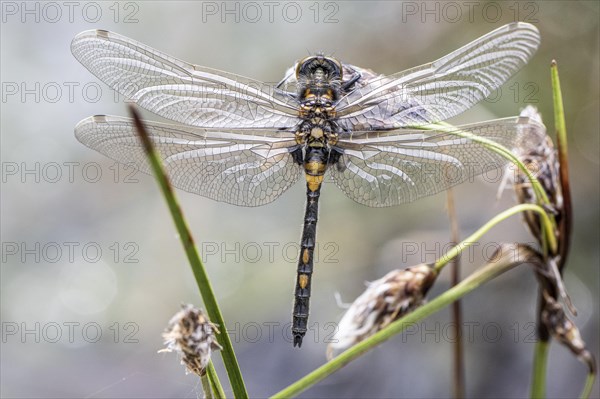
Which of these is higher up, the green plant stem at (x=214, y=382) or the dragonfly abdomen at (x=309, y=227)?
the dragonfly abdomen at (x=309, y=227)

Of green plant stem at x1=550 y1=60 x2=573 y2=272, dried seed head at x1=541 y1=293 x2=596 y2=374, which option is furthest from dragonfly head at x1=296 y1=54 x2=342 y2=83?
dried seed head at x1=541 y1=293 x2=596 y2=374

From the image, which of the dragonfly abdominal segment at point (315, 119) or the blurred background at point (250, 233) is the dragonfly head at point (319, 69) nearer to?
the dragonfly abdominal segment at point (315, 119)

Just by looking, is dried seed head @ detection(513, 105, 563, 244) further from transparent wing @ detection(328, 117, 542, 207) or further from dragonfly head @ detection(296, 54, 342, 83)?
dragonfly head @ detection(296, 54, 342, 83)

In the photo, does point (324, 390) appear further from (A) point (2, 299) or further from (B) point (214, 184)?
(A) point (2, 299)

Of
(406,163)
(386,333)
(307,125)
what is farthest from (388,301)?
(307,125)

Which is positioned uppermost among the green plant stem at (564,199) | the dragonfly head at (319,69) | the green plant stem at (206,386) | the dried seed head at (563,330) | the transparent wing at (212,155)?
the dragonfly head at (319,69)

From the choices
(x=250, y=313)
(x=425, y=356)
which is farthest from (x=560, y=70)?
(x=250, y=313)

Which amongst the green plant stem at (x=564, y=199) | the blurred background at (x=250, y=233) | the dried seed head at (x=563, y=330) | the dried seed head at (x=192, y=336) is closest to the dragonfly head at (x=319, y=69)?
the green plant stem at (x=564, y=199)
